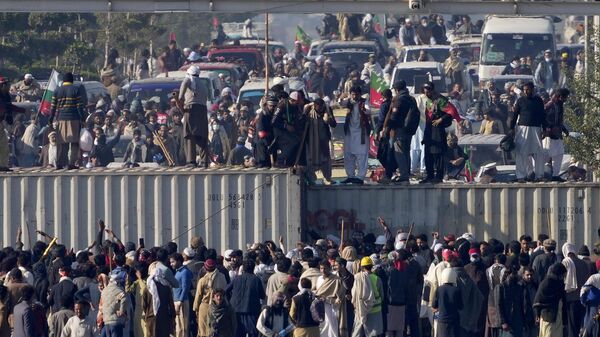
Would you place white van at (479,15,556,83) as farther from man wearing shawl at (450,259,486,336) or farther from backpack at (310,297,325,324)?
backpack at (310,297,325,324)

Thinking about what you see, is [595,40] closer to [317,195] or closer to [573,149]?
[573,149]

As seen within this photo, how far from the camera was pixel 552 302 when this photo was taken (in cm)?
2716

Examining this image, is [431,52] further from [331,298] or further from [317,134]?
[331,298]

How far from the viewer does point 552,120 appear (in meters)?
32.9

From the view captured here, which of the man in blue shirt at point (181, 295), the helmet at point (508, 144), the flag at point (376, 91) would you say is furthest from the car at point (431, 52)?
the man in blue shirt at point (181, 295)

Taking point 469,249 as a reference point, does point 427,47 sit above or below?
above

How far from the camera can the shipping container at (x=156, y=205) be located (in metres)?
31.7

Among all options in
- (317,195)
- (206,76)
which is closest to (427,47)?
(206,76)

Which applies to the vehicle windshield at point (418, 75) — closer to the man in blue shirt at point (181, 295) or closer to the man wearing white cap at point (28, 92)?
the man wearing white cap at point (28, 92)

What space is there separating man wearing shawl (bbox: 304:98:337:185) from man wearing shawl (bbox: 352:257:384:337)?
522 centimetres

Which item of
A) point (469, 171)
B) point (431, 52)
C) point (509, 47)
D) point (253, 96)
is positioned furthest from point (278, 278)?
point (431, 52)

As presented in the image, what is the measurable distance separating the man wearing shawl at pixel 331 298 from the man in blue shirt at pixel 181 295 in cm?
180

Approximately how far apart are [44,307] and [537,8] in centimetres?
987

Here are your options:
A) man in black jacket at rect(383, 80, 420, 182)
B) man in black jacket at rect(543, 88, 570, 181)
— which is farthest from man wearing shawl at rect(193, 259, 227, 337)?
man in black jacket at rect(543, 88, 570, 181)
